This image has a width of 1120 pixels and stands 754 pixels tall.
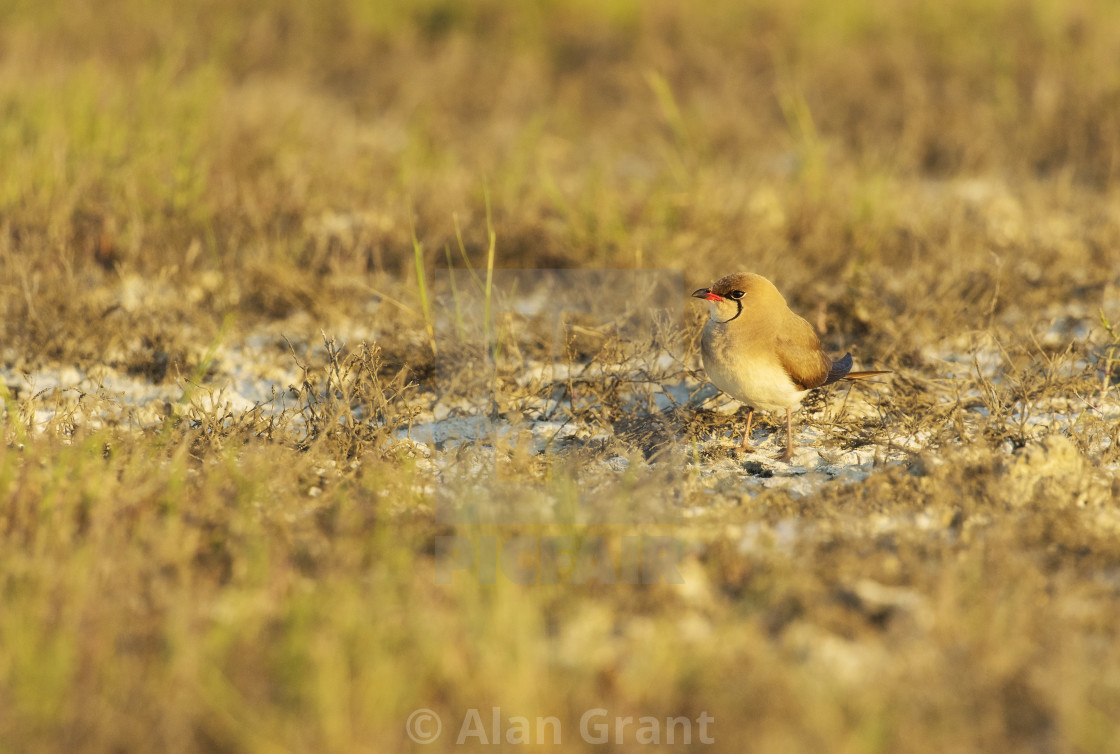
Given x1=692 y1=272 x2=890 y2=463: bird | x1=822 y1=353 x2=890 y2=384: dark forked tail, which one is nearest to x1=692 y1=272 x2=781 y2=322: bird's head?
x1=692 y1=272 x2=890 y2=463: bird

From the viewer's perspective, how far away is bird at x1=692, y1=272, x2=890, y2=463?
10.5ft

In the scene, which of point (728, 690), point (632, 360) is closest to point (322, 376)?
point (632, 360)

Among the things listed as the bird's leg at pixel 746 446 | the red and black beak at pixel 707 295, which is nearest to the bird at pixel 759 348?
the red and black beak at pixel 707 295

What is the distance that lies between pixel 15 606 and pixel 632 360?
2256mm

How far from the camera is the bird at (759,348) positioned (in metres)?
3.21

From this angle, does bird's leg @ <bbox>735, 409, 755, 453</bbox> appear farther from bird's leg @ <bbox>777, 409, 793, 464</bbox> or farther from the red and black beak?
the red and black beak

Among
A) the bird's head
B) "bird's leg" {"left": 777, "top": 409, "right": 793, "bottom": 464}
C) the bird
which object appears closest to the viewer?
the bird

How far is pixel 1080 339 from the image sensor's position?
4.25m

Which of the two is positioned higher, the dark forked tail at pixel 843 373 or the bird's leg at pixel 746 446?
the dark forked tail at pixel 843 373

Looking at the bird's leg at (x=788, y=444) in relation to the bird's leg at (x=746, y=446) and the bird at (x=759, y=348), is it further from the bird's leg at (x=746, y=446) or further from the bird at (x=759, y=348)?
the bird's leg at (x=746, y=446)

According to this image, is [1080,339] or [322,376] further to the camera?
[1080,339]

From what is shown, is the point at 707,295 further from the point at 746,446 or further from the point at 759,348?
the point at 746,446

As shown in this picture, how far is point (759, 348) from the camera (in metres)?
3.22

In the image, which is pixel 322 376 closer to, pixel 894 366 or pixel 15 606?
pixel 15 606
